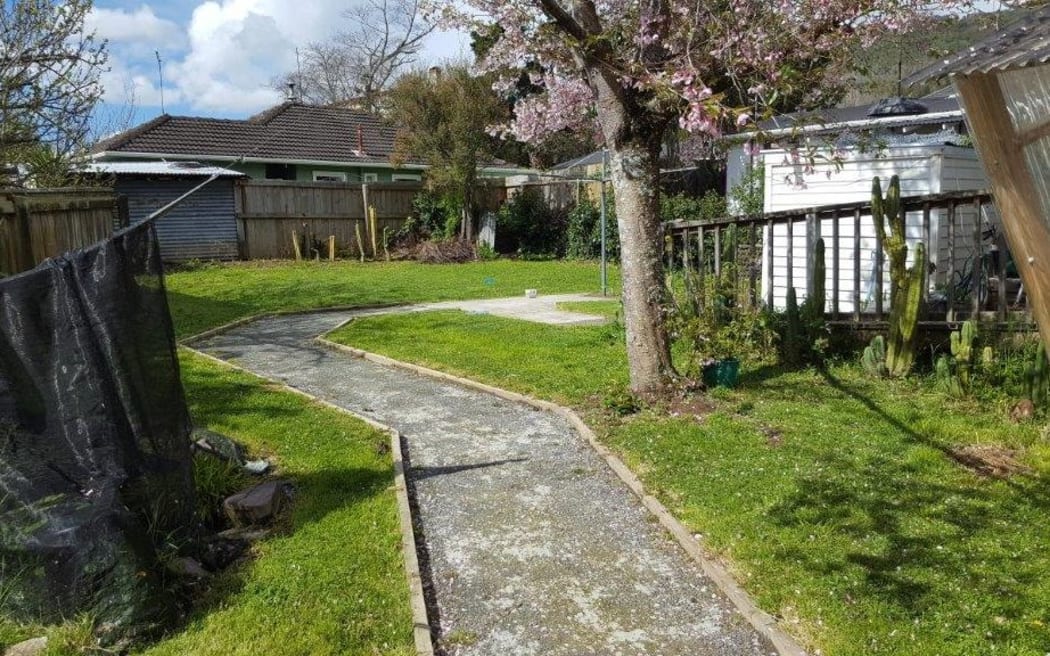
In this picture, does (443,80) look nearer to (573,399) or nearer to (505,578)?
(573,399)

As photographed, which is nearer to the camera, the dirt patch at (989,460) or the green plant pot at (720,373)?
the dirt patch at (989,460)

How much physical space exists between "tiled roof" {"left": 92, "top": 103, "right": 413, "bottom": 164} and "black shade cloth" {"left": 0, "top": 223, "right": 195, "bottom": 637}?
71.5ft

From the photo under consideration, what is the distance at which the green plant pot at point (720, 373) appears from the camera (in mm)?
7352

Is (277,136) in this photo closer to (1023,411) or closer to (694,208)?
(694,208)

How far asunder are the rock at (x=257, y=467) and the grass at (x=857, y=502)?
97.1 inches

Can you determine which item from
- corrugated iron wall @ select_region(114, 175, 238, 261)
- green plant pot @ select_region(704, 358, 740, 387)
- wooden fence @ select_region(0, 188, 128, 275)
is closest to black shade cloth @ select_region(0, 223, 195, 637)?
wooden fence @ select_region(0, 188, 128, 275)

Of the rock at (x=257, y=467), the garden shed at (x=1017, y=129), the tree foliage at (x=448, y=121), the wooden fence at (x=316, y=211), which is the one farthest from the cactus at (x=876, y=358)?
the wooden fence at (x=316, y=211)

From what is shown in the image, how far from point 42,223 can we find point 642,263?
5.77 m

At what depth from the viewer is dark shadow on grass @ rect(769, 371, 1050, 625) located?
12.4 ft

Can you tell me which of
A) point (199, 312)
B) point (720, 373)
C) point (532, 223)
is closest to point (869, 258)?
point (720, 373)

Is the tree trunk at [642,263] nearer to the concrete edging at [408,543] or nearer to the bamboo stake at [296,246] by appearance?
the concrete edging at [408,543]

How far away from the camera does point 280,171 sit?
88.2 feet

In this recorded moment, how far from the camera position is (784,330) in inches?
325

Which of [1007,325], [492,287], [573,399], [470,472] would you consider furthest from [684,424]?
[492,287]
